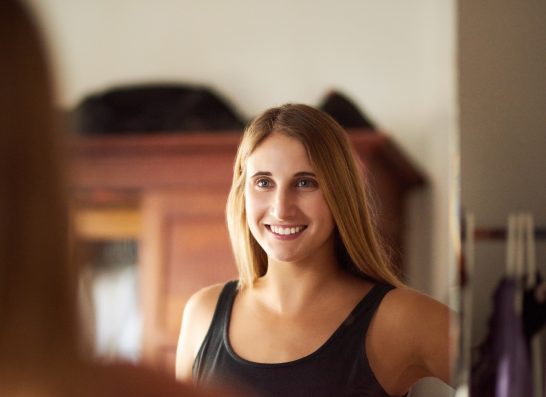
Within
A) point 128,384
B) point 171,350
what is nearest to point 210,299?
point 128,384

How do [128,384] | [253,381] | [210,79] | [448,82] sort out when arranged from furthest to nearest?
[210,79] < [448,82] < [253,381] < [128,384]

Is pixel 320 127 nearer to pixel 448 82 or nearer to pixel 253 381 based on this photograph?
pixel 253 381

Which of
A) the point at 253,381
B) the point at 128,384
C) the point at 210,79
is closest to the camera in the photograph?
the point at 128,384

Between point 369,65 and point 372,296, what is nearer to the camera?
point 372,296

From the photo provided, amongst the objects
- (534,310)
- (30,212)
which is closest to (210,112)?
(534,310)

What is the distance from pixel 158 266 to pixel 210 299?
1.93ft

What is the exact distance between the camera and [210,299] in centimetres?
49

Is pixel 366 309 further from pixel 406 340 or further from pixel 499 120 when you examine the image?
pixel 499 120

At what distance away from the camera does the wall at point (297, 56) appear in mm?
1063

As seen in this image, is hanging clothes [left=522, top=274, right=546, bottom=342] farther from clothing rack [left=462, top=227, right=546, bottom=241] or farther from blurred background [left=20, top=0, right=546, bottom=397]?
blurred background [left=20, top=0, right=546, bottom=397]

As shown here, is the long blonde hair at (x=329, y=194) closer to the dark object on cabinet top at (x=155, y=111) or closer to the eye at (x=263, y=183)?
the eye at (x=263, y=183)

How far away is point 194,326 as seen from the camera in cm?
48

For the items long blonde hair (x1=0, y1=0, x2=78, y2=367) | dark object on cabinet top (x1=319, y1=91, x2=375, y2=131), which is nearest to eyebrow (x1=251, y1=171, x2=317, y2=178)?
long blonde hair (x1=0, y1=0, x2=78, y2=367)

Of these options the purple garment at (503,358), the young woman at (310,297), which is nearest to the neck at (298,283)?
the young woman at (310,297)
